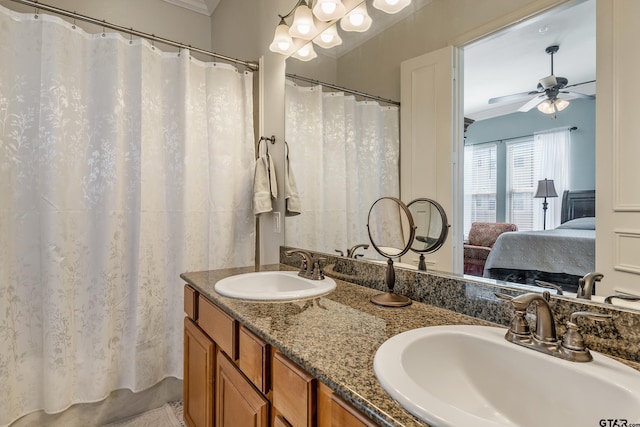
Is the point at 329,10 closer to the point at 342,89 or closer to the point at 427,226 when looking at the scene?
the point at 342,89

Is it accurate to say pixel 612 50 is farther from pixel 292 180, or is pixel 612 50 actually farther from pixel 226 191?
pixel 226 191

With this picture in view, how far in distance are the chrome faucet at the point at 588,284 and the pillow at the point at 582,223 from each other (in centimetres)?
11

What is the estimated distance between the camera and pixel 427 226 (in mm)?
1196

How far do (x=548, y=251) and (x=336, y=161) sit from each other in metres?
0.98

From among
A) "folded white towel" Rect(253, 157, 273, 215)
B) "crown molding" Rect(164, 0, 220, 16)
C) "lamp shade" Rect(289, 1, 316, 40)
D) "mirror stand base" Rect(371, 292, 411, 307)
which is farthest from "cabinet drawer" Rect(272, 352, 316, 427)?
"crown molding" Rect(164, 0, 220, 16)

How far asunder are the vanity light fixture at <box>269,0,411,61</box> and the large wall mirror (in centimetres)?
21

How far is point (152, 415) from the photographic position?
188cm

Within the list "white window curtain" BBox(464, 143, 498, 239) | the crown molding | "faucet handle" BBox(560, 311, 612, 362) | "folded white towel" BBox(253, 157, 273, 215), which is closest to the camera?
"faucet handle" BBox(560, 311, 612, 362)

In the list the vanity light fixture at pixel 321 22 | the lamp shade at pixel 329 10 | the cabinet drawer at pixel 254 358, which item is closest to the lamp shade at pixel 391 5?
the vanity light fixture at pixel 321 22

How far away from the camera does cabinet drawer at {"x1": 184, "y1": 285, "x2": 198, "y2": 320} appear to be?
1.46 meters

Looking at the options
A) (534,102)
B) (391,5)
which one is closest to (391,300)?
(534,102)

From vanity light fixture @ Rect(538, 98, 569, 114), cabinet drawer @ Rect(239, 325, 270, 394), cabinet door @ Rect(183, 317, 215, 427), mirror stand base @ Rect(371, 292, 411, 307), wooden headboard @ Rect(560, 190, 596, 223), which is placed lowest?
cabinet door @ Rect(183, 317, 215, 427)

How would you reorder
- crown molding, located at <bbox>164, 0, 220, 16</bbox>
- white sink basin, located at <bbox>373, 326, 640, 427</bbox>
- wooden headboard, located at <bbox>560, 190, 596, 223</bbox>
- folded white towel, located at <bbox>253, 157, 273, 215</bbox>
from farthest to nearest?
crown molding, located at <bbox>164, 0, 220, 16</bbox>
folded white towel, located at <bbox>253, 157, 273, 215</bbox>
wooden headboard, located at <bbox>560, 190, 596, 223</bbox>
white sink basin, located at <bbox>373, 326, 640, 427</bbox>

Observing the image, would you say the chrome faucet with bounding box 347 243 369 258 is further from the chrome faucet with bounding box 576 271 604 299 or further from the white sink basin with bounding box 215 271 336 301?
the chrome faucet with bounding box 576 271 604 299
